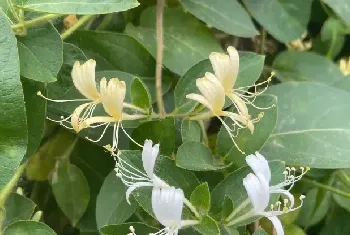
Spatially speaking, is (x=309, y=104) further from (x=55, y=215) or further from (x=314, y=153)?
(x=55, y=215)

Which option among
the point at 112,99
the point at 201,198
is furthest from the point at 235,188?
the point at 112,99

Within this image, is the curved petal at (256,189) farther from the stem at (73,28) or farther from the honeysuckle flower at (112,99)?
the stem at (73,28)

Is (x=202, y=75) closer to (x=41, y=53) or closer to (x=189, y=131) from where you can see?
(x=189, y=131)

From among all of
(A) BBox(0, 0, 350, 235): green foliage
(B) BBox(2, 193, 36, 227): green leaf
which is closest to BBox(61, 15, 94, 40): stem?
(A) BBox(0, 0, 350, 235): green foliage

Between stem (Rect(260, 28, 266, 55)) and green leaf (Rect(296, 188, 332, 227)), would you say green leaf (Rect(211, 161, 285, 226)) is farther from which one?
stem (Rect(260, 28, 266, 55))

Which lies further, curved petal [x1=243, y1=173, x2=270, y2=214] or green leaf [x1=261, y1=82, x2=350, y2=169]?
green leaf [x1=261, y1=82, x2=350, y2=169]

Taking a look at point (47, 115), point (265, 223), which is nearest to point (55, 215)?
point (47, 115)
